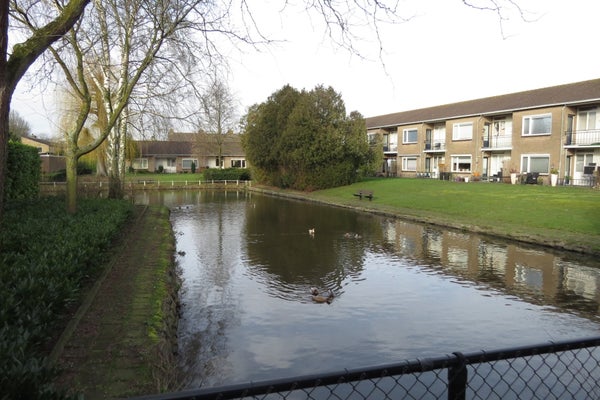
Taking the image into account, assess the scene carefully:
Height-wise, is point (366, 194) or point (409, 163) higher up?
point (409, 163)

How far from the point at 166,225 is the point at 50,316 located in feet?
42.6

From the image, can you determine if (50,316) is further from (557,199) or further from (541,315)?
(557,199)

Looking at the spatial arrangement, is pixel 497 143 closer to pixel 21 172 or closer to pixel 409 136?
pixel 409 136

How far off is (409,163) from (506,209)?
2843 cm

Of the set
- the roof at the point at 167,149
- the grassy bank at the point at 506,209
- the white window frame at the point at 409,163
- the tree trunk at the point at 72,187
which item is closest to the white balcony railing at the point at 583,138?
the grassy bank at the point at 506,209

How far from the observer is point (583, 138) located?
3172 centimetres

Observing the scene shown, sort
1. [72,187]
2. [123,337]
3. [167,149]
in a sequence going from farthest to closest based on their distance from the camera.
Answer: [167,149] → [72,187] → [123,337]

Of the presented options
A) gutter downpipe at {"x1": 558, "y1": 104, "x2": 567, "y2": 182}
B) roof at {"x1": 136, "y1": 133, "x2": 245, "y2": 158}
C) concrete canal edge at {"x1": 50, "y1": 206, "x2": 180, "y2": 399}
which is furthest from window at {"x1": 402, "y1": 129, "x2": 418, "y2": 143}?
concrete canal edge at {"x1": 50, "y1": 206, "x2": 180, "y2": 399}

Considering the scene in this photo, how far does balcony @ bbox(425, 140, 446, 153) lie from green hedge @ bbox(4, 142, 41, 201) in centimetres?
3506

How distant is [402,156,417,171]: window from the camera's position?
4914 centimetres

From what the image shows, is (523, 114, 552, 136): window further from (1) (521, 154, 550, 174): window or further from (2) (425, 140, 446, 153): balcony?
(2) (425, 140, 446, 153): balcony

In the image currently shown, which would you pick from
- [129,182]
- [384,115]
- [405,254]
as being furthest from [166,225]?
[384,115]

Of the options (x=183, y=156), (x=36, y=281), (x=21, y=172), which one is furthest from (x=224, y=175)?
(x=36, y=281)

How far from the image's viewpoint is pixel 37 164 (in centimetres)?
2069
